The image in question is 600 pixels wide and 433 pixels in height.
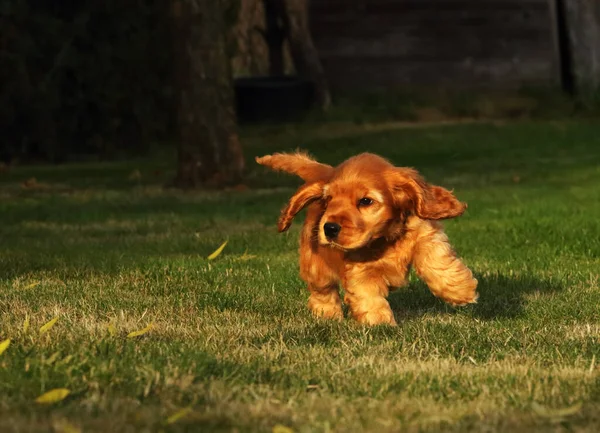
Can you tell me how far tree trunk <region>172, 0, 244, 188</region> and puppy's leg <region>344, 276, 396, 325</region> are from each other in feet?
27.7

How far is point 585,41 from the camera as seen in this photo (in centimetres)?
2222

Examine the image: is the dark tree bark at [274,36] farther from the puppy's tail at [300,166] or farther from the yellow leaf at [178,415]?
the yellow leaf at [178,415]

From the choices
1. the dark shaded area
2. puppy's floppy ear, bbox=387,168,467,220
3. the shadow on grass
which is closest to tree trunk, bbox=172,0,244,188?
the dark shaded area

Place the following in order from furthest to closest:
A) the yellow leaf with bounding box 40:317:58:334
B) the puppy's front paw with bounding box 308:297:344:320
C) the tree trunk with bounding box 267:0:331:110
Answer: the tree trunk with bounding box 267:0:331:110
the puppy's front paw with bounding box 308:297:344:320
the yellow leaf with bounding box 40:317:58:334

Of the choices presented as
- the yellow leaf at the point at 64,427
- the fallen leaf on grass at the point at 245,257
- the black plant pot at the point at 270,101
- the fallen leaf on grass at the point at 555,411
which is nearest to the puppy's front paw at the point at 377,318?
the fallen leaf on grass at the point at 555,411

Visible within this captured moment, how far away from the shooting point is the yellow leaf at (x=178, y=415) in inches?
180

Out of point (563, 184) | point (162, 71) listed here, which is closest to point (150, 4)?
point (162, 71)

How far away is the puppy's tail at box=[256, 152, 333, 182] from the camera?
291 inches

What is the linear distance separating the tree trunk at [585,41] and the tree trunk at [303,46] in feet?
13.6

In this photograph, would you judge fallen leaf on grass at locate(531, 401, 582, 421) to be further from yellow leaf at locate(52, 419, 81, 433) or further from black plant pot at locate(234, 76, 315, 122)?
black plant pot at locate(234, 76, 315, 122)

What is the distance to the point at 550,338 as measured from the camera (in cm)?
655

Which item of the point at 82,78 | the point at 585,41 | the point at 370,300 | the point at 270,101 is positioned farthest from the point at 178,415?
the point at 585,41

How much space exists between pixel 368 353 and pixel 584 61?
17.1 m

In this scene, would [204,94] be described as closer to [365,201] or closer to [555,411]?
[365,201]
